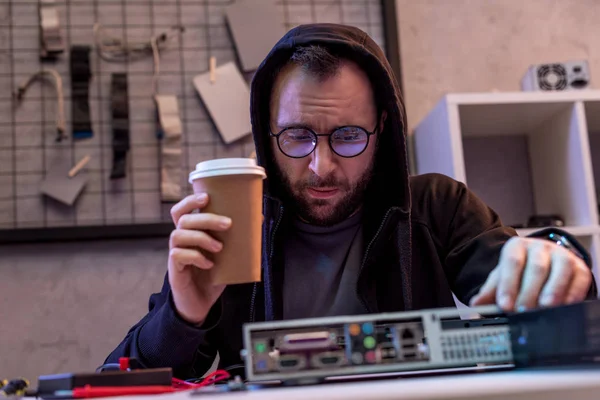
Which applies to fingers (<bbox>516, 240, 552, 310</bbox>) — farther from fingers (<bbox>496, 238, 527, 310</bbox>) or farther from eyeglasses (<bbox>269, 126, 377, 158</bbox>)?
eyeglasses (<bbox>269, 126, 377, 158</bbox>)

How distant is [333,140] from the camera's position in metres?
1.33

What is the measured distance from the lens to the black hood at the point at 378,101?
133cm

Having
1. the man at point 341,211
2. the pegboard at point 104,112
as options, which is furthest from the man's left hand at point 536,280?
the pegboard at point 104,112

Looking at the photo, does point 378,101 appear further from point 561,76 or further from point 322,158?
point 561,76

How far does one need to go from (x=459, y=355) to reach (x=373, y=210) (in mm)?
818

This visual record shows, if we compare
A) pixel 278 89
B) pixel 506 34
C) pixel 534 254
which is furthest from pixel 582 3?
pixel 534 254

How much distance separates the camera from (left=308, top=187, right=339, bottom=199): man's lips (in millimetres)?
1366

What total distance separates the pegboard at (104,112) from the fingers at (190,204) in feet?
3.64

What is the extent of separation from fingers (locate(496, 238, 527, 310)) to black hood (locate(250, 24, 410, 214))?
0.54 m

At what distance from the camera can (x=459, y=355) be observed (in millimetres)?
656

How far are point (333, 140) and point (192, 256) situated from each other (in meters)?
0.55

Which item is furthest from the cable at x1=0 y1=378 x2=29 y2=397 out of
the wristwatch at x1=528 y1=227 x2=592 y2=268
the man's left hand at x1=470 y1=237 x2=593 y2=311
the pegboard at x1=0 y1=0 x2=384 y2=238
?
the pegboard at x1=0 y1=0 x2=384 y2=238

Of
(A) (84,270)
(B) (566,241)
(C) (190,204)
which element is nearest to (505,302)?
(B) (566,241)

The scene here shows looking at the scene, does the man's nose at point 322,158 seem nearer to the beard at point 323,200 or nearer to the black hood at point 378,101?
the beard at point 323,200
